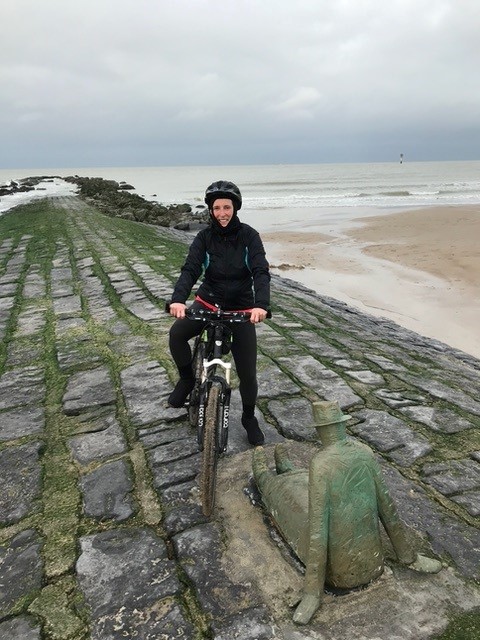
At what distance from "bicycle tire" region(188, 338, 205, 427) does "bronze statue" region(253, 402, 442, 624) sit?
173cm

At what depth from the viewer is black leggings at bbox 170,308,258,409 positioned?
367 cm

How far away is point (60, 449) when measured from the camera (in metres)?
3.96

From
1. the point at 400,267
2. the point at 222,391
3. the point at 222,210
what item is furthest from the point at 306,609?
the point at 400,267

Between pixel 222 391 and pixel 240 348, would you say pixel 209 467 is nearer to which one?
pixel 222 391

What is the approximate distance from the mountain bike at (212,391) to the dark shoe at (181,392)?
0.26 m

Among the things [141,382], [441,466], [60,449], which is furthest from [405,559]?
[141,382]

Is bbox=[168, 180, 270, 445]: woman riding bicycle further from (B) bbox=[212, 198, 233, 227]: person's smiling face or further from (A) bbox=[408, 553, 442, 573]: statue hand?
(A) bbox=[408, 553, 442, 573]: statue hand

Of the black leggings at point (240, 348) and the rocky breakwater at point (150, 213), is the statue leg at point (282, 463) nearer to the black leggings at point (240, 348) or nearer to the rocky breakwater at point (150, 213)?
the black leggings at point (240, 348)

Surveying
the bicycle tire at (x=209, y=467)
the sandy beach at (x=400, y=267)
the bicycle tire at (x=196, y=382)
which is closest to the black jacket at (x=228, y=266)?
the bicycle tire at (x=196, y=382)

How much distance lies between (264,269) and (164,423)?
5.49 feet

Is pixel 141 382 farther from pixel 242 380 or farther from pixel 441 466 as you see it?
pixel 441 466

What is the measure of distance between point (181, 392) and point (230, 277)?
1231mm

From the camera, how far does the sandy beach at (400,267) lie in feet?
31.7

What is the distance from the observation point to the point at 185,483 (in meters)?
3.45
